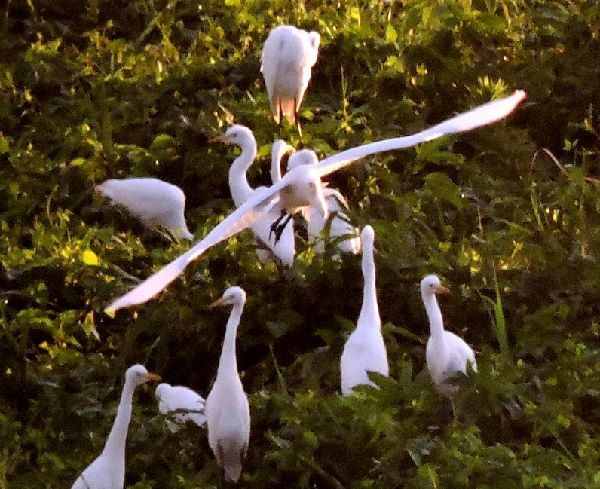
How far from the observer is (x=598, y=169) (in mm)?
6297

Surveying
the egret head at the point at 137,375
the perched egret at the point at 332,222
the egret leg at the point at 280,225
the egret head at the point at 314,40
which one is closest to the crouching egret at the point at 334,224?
the perched egret at the point at 332,222

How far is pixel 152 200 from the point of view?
6086 mm

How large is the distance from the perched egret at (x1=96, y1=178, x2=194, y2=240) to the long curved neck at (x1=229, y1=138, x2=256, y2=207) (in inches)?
9.5

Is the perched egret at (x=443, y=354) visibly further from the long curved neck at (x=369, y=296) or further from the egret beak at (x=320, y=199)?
the egret beak at (x=320, y=199)

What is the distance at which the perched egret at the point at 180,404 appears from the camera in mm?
4473

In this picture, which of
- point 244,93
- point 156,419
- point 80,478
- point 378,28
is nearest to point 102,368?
point 156,419

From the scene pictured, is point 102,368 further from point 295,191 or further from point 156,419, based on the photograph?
point 295,191

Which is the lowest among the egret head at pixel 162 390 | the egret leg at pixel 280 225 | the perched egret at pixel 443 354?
the egret head at pixel 162 390

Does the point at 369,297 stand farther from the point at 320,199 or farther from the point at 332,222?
the point at 332,222

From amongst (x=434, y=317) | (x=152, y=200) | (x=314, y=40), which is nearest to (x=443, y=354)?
(x=434, y=317)

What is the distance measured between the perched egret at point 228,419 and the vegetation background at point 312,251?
71mm

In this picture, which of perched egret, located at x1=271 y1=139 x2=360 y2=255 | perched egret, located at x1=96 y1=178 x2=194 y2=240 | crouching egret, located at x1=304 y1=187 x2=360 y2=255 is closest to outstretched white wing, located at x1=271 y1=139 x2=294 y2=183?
perched egret, located at x1=271 y1=139 x2=360 y2=255

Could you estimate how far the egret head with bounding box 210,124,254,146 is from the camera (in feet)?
20.2

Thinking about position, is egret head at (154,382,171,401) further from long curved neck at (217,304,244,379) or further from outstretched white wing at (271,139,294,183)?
outstretched white wing at (271,139,294,183)
